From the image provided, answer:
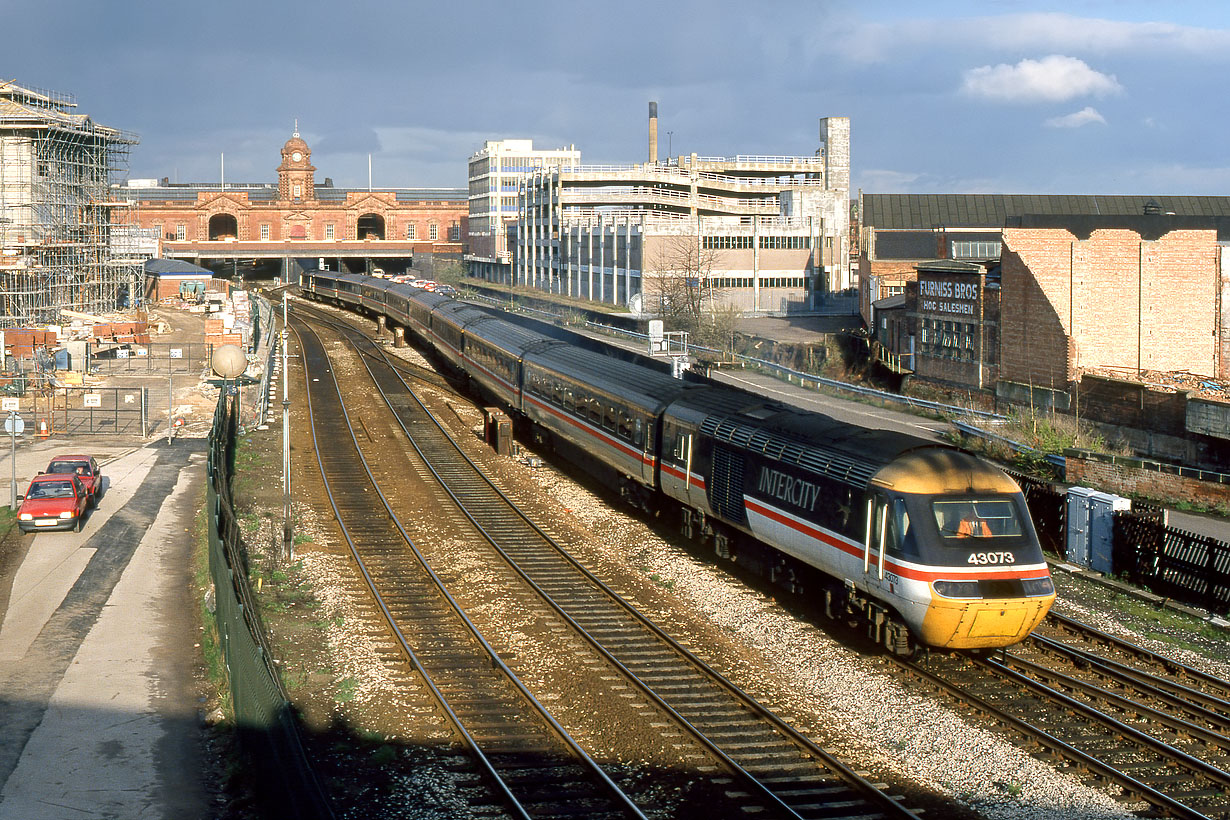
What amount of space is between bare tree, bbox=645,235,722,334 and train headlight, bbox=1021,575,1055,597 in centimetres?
4721

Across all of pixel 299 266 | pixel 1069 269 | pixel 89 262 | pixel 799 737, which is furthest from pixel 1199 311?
pixel 299 266

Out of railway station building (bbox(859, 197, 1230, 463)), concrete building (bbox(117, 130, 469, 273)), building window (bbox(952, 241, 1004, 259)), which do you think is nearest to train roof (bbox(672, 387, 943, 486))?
railway station building (bbox(859, 197, 1230, 463))

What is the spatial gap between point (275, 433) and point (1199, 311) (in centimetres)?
3356

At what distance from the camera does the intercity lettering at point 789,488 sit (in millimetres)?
18016

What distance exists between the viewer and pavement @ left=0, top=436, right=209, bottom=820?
13875 millimetres

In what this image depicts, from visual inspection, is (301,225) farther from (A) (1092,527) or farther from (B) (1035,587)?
(B) (1035,587)

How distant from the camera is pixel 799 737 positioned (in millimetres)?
14156

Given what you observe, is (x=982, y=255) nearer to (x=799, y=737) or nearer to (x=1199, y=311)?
(x=1199, y=311)

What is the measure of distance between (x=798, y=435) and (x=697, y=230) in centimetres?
5861

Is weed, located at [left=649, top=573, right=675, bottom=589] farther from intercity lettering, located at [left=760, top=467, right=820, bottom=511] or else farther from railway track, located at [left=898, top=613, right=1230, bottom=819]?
railway track, located at [left=898, top=613, right=1230, bottom=819]

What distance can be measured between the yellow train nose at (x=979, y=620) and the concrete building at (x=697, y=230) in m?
40.3

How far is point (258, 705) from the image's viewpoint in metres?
13.2

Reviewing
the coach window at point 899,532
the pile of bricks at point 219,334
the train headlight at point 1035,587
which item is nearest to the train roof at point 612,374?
the coach window at point 899,532

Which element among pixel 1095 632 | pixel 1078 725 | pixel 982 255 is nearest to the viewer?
pixel 1078 725
